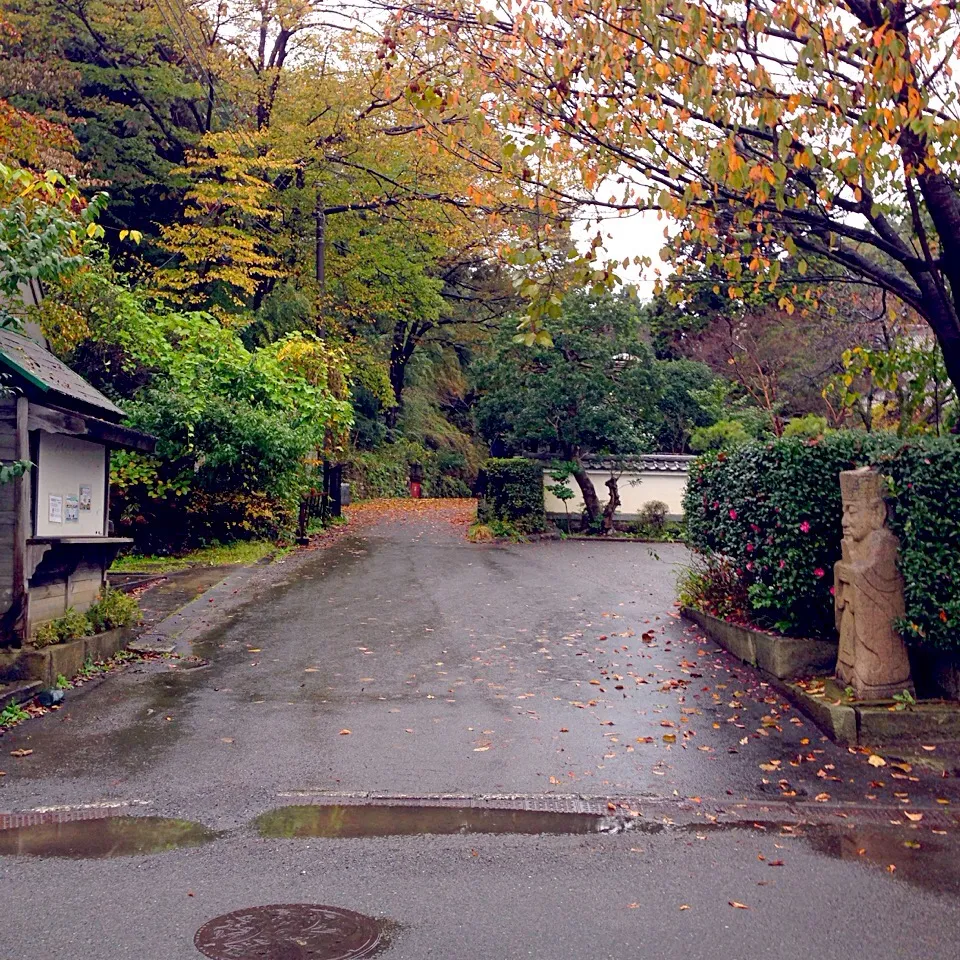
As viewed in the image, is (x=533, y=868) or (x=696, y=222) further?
(x=696, y=222)

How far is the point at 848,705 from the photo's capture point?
7957 mm

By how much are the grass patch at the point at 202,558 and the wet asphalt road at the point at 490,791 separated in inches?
182

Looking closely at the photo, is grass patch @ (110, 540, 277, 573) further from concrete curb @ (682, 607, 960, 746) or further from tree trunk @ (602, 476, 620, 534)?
concrete curb @ (682, 607, 960, 746)

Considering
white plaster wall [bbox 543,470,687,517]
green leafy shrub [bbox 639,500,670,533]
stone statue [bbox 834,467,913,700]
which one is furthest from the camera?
white plaster wall [bbox 543,470,687,517]

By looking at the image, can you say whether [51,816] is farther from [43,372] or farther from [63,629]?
[43,372]

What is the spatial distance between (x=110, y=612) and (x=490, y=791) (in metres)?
5.77

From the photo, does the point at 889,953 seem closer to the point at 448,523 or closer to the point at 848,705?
the point at 848,705

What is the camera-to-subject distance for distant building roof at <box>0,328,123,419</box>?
9.06m

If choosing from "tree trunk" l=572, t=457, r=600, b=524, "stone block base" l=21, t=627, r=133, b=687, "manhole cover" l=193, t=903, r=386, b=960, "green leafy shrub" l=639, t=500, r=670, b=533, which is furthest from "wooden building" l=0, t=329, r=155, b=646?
"green leafy shrub" l=639, t=500, r=670, b=533

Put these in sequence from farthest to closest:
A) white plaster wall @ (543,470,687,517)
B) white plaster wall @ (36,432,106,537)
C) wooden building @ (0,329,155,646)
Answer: white plaster wall @ (543,470,687,517) < white plaster wall @ (36,432,106,537) < wooden building @ (0,329,155,646)

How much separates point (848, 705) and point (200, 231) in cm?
2051

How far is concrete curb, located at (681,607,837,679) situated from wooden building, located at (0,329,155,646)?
22.0 ft

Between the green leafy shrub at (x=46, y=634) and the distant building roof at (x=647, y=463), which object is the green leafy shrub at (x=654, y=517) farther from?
the green leafy shrub at (x=46, y=634)

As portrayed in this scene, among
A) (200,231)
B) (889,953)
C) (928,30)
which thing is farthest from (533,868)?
(200,231)
